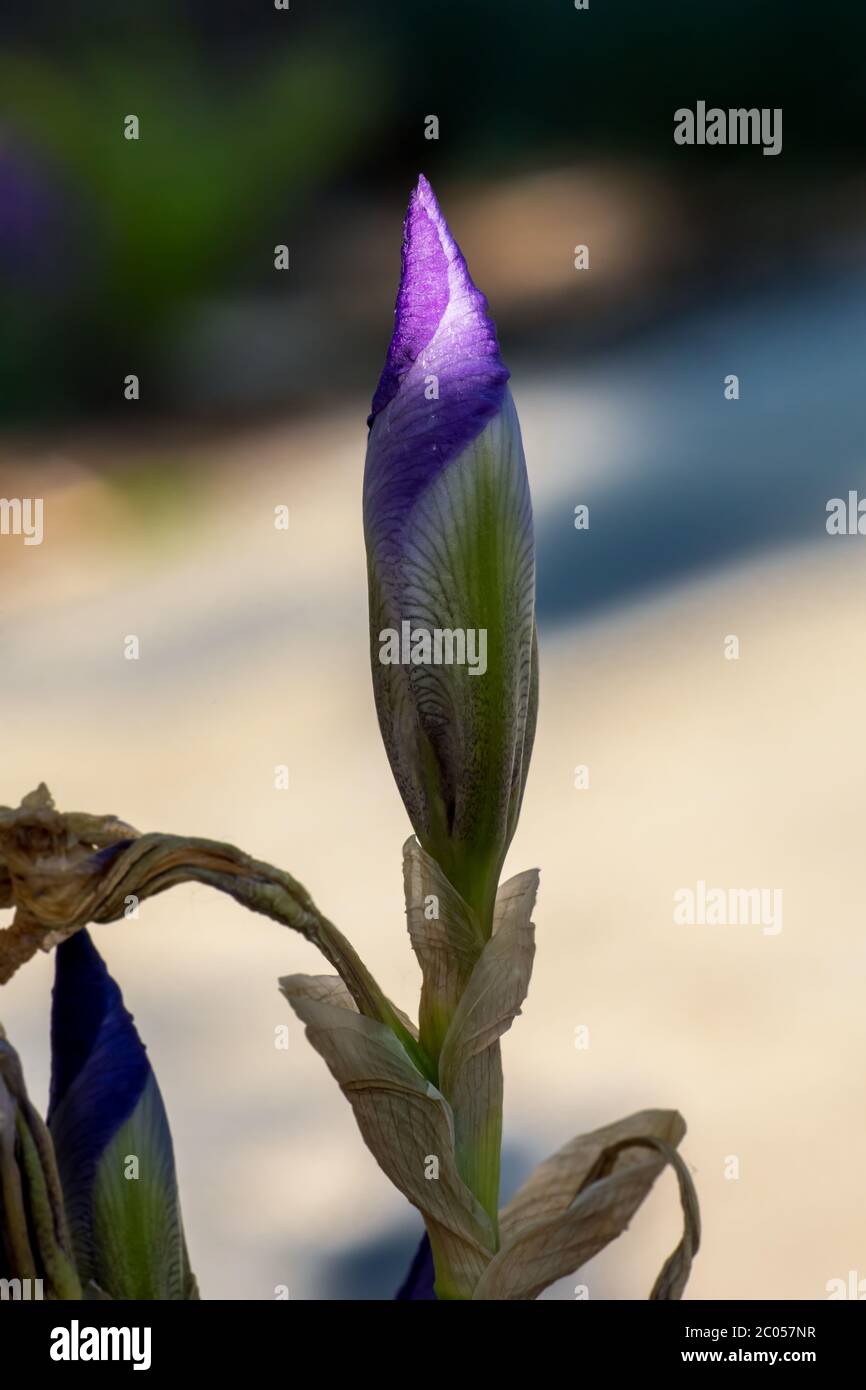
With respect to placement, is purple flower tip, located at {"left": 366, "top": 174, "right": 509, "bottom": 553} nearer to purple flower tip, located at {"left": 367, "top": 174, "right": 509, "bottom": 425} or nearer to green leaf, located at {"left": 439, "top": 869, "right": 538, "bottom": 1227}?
purple flower tip, located at {"left": 367, "top": 174, "right": 509, "bottom": 425}

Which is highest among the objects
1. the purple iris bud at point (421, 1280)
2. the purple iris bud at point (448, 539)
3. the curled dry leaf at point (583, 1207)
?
the purple iris bud at point (448, 539)

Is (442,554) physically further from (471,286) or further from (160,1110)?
(160,1110)

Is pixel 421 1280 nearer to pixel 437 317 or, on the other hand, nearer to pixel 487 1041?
pixel 487 1041

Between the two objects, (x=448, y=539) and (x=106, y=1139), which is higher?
(x=448, y=539)

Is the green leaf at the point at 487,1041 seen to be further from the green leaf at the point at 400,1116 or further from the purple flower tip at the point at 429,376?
the purple flower tip at the point at 429,376

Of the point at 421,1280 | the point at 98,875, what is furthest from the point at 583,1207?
the point at 98,875

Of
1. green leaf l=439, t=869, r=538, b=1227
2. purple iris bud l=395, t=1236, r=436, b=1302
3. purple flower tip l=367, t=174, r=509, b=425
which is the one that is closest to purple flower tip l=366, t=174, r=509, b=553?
purple flower tip l=367, t=174, r=509, b=425

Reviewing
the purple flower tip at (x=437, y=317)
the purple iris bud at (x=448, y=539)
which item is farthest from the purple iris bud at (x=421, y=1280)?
the purple flower tip at (x=437, y=317)

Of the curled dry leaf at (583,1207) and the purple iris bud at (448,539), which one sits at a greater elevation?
the purple iris bud at (448,539)
